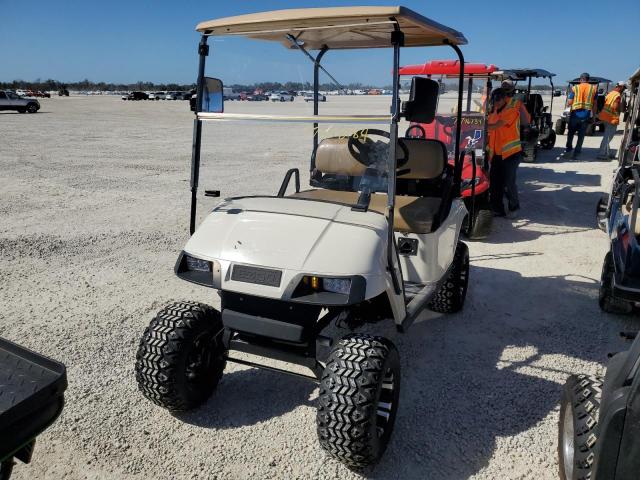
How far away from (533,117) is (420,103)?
12.6 m

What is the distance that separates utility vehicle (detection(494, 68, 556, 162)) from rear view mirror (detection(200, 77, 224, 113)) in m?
10.1

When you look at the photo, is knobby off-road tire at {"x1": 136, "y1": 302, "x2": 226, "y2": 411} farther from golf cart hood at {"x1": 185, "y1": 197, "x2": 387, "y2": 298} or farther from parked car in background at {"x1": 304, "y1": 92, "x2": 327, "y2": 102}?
parked car in background at {"x1": 304, "y1": 92, "x2": 327, "y2": 102}

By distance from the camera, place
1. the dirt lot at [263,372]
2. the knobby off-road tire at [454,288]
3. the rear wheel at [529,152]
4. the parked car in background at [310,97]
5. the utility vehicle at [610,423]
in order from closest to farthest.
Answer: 1. the utility vehicle at [610,423]
2. the dirt lot at [263,372]
3. the parked car in background at [310,97]
4. the knobby off-road tire at [454,288]
5. the rear wheel at [529,152]

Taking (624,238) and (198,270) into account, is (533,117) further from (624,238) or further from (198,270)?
(198,270)

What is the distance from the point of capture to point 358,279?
2449 mm

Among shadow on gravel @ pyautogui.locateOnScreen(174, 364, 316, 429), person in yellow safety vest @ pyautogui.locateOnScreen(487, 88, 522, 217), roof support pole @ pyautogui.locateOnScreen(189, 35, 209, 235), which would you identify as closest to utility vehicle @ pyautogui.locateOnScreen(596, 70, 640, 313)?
person in yellow safety vest @ pyautogui.locateOnScreen(487, 88, 522, 217)

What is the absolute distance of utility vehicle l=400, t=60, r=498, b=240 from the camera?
22.1 ft

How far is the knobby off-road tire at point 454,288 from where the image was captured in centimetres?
414

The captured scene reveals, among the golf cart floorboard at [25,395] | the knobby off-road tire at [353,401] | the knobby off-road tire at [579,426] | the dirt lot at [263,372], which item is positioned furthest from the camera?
the dirt lot at [263,372]

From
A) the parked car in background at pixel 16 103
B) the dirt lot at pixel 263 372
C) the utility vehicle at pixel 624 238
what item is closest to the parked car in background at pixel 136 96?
the parked car in background at pixel 16 103

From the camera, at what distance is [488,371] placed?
3.47 metres

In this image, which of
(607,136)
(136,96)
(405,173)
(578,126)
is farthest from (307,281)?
(136,96)

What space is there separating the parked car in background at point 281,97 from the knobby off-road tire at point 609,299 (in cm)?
278

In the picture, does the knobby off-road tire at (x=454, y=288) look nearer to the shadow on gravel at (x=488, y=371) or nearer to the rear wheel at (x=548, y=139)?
the shadow on gravel at (x=488, y=371)
